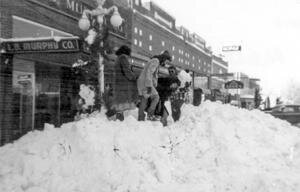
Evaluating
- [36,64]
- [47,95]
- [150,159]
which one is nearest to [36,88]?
[47,95]

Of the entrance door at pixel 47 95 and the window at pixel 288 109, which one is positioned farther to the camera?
the window at pixel 288 109

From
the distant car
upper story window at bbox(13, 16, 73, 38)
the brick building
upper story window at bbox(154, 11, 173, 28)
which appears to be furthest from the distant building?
upper story window at bbox(154, 11, 173, 28)

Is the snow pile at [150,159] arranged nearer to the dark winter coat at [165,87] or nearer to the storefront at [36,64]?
the dark winter coat at [165,87]

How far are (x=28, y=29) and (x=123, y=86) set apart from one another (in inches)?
106

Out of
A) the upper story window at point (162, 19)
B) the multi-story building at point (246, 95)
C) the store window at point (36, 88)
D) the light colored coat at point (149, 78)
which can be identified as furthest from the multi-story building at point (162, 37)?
the light colored coat at point (149, 78)

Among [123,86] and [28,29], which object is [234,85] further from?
[28,29]

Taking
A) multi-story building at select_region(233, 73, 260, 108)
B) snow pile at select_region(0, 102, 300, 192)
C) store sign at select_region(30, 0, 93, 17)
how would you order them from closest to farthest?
snow pile at select_region(0, 102, 300, 192) < store sign at select_region(30, 0, 93, 17) < multi-story building at select_region(233, 73, 260, 108)

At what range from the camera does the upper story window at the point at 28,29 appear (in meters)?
9.97

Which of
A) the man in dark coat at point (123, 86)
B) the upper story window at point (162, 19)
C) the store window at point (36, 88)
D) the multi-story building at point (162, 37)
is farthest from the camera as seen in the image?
the upper story window at point (162, 19)

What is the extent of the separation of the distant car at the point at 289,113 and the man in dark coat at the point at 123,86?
10.8m

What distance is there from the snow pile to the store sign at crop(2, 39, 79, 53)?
1.96 meters

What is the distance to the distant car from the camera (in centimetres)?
1952

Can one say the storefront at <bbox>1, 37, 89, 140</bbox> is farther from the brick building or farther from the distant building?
the distant building

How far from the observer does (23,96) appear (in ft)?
33.3
